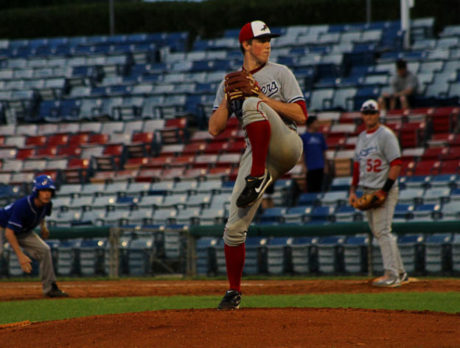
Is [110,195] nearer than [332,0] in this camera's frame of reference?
Yes

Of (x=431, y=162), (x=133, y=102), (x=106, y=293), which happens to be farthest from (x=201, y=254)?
(x=133, y=102)

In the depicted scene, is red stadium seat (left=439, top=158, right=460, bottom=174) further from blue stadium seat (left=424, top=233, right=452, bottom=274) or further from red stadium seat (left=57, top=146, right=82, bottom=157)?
red stadium seat (left=57, top=146, right=82, bottom=157)

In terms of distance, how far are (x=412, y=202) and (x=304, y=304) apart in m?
5.79

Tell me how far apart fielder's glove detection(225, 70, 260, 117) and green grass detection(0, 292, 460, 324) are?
2569 millimetres

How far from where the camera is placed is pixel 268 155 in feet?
19.7

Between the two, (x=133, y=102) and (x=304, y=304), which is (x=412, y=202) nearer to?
(x=304, y=304)

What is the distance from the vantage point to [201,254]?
13.4m

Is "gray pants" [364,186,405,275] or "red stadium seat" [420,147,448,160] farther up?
"red stadium seat" [420,147,448,160]

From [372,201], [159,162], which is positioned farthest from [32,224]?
[159,162]

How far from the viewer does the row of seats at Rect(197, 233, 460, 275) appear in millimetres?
11828

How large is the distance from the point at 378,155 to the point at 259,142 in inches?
153

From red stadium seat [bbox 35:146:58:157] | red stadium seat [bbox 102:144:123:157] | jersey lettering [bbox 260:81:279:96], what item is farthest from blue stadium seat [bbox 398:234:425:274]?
red stadium seat [bbox 35:146:58:157]

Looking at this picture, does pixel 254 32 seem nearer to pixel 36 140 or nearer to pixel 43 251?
pixel 43 251

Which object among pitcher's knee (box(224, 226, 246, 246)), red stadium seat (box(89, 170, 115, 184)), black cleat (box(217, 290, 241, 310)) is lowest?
black cleat (box(217, 290, 241, 310))
